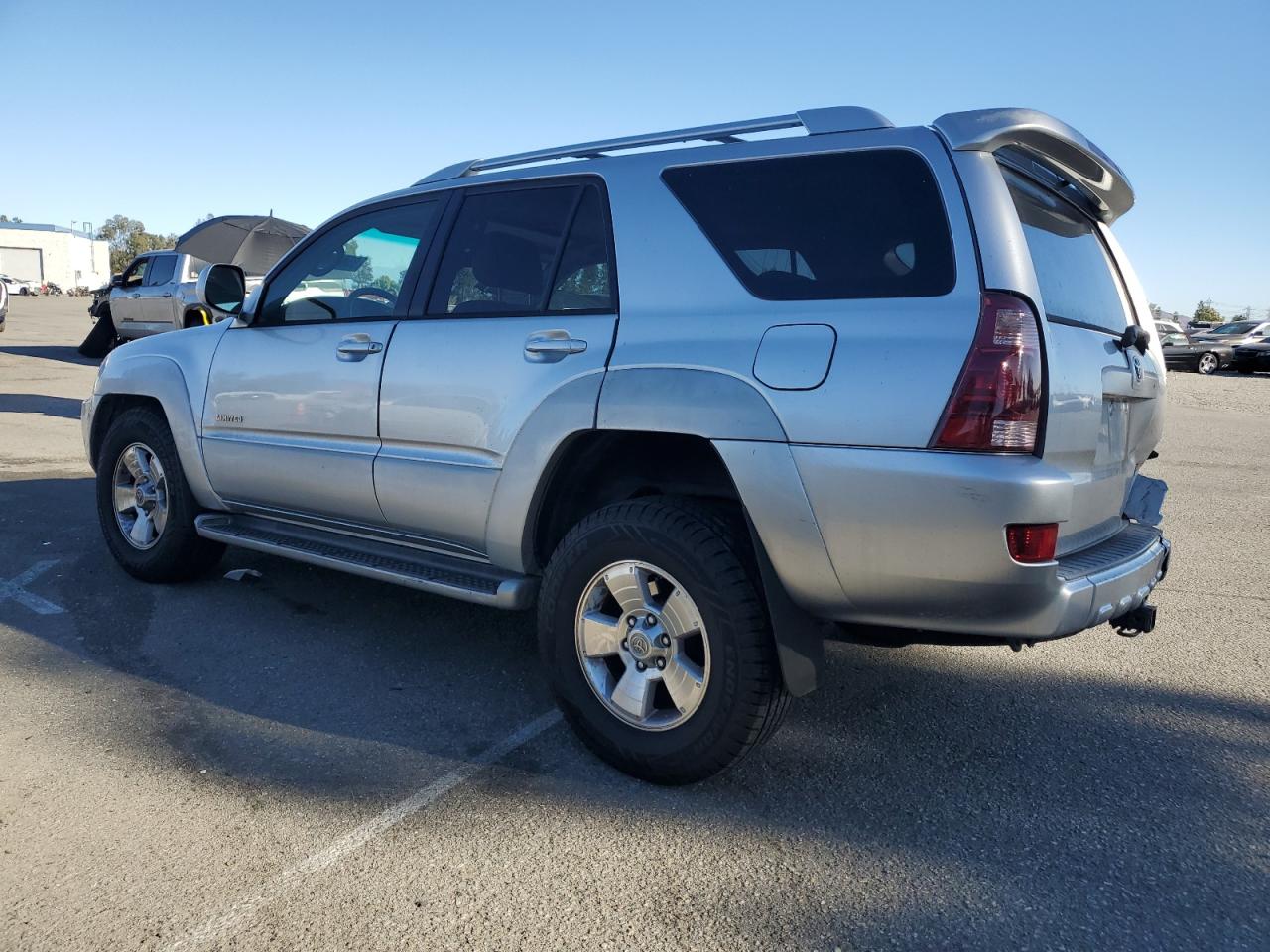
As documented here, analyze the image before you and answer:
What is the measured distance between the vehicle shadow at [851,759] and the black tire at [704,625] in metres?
0.14

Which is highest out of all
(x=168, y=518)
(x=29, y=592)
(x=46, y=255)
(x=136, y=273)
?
(x=136, y=273)

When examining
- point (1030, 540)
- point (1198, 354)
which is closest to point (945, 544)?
point (1030, 540)

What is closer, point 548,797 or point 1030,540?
point 1030,540

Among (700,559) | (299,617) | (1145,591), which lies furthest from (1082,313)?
(299,617)

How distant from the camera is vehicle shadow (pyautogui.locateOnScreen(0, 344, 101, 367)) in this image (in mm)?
18172

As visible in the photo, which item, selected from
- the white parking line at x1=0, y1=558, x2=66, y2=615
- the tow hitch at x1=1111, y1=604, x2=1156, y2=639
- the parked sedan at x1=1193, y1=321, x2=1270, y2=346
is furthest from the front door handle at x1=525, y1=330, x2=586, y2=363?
the parked sedan at x1=1193, y1=321, x2=1270, y2=346

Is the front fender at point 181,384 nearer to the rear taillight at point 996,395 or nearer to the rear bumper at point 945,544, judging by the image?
the rear bumper at point 945,544

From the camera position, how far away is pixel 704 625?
280cm

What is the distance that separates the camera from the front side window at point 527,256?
3.34m

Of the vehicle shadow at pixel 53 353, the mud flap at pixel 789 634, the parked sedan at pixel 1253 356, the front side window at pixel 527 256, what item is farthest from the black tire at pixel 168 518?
the parked sedan at pixel 1253 356

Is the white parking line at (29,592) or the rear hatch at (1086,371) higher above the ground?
the rear hatch at (1086,371)

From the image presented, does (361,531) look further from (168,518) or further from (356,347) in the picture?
(168,518)

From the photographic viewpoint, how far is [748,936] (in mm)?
2232

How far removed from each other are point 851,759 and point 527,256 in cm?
208
